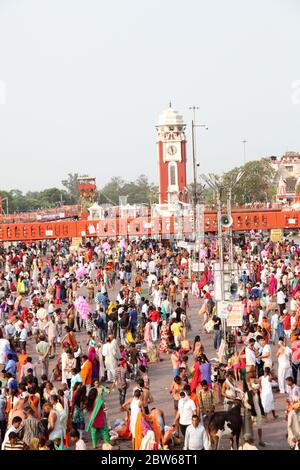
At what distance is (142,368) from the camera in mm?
13242

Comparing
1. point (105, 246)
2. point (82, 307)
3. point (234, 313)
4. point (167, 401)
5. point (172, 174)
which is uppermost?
point (172, 174)

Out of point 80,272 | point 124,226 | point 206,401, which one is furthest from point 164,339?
point 124,226

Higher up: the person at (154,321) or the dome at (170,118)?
the dome at (170,118)

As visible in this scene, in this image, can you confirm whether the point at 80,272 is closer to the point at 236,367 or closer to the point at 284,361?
the point at 236,367

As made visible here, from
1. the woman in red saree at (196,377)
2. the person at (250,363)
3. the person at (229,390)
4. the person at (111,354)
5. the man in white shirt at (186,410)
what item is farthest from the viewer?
the person at (111,354)

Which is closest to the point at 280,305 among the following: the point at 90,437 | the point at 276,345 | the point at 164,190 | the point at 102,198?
the point at 276,345

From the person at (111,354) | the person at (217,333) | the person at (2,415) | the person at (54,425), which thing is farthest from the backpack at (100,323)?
the person at (54,425)

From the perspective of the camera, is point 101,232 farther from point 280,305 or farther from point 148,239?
point 280,305

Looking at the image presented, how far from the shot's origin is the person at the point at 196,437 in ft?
34.6

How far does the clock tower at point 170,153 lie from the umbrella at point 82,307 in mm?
55367

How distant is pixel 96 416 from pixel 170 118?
69.9 meters

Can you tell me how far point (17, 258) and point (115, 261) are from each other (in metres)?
4.43

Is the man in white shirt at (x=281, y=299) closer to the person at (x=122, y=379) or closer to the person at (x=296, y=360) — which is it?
the person at (x=296, y=360)

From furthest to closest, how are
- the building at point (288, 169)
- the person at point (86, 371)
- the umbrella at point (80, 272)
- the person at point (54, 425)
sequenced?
the building at point (288, 169) → the umbrella at point (80, 272) → the person at point (86, 371) → the person at point (54, 425)
